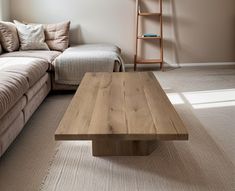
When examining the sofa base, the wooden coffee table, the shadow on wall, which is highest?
the shadow on wall

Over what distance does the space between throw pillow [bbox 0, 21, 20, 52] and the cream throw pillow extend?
0.39 ft

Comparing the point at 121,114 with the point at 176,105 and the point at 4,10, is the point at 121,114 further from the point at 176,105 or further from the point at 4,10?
the point at 4,10

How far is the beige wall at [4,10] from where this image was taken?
4035 mm

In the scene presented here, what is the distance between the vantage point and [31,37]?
12.4 ft

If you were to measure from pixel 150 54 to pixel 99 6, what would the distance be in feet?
3.51

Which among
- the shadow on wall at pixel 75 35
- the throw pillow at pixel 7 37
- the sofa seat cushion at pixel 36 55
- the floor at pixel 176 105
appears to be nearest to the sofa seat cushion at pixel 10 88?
the floor at pixel 176 105

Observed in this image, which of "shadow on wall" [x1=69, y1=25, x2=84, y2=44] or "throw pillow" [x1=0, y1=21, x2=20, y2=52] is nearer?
"throw pillow" [x1=0, y1=21, x2=20, y2=52]

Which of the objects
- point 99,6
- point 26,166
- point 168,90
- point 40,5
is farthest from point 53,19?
point 26,166

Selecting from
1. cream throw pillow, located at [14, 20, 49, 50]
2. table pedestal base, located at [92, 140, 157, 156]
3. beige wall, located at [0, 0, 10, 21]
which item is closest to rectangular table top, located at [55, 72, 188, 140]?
table pedestal base, located at [92, 140, 157, 156]

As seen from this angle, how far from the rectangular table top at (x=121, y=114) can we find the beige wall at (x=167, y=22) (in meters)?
2.17

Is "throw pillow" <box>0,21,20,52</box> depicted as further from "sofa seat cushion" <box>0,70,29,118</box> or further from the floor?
"sofa seat cushion" <box>0,70,29,118</box>

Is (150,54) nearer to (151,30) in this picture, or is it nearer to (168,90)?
(151,30)

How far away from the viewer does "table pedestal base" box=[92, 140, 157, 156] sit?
1930 mm

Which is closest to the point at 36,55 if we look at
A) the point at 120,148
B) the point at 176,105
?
the point at 176,105
